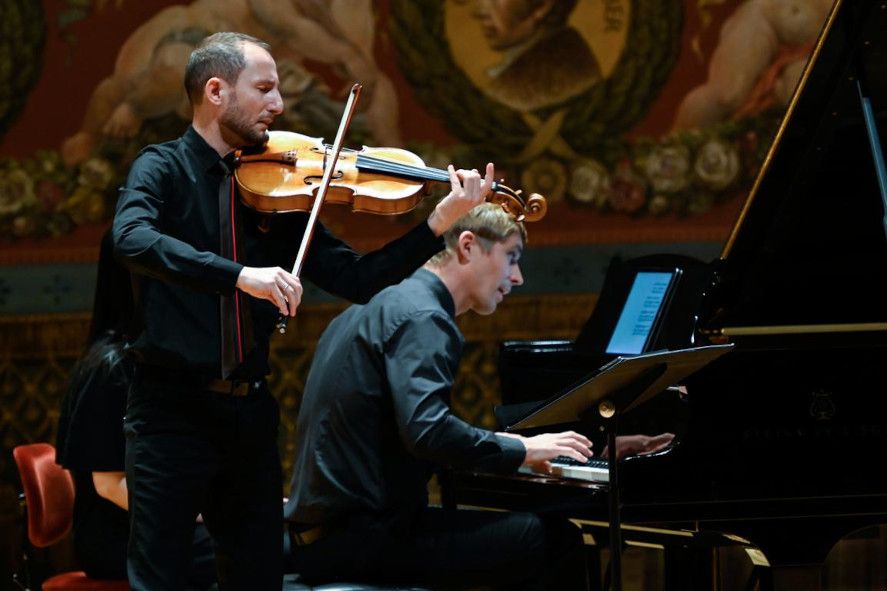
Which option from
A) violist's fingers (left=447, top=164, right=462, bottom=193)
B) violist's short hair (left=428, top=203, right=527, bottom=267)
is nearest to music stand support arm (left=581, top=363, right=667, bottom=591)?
violist's fingers (left=447, top=164, right=462, bottom=193)

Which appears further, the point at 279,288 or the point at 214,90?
the point at 214,90

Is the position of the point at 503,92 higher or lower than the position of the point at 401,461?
higher

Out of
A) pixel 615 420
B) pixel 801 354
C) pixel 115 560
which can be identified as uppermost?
pixel 801 354

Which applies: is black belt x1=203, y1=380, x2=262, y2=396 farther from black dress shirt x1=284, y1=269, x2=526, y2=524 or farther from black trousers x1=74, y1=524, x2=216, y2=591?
black trousers x1=74, y1=524, x2=216, y2=591

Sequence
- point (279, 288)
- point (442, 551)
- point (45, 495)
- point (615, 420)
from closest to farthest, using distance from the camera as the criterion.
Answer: point (279, 288) < point (615, 420) < point (442, 551) < point (45, 495)

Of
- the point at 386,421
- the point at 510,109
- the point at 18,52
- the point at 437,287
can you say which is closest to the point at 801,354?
the point at 437,287

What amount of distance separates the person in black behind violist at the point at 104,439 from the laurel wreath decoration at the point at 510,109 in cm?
309

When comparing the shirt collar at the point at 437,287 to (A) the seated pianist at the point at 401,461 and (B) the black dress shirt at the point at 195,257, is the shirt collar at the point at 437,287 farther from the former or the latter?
(B) the black dress shirt at the point at 195,257

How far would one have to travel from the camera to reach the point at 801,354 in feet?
10.4

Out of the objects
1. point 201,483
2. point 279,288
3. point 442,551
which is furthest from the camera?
point 442,551

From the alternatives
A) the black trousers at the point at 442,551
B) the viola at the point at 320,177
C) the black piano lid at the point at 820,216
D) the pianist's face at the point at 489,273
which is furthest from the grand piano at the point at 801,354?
the viola at the point at 320,177

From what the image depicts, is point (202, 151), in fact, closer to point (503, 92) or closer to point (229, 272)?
point (229, 272)

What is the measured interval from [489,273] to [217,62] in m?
1.02

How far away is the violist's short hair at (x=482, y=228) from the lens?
3.29m
